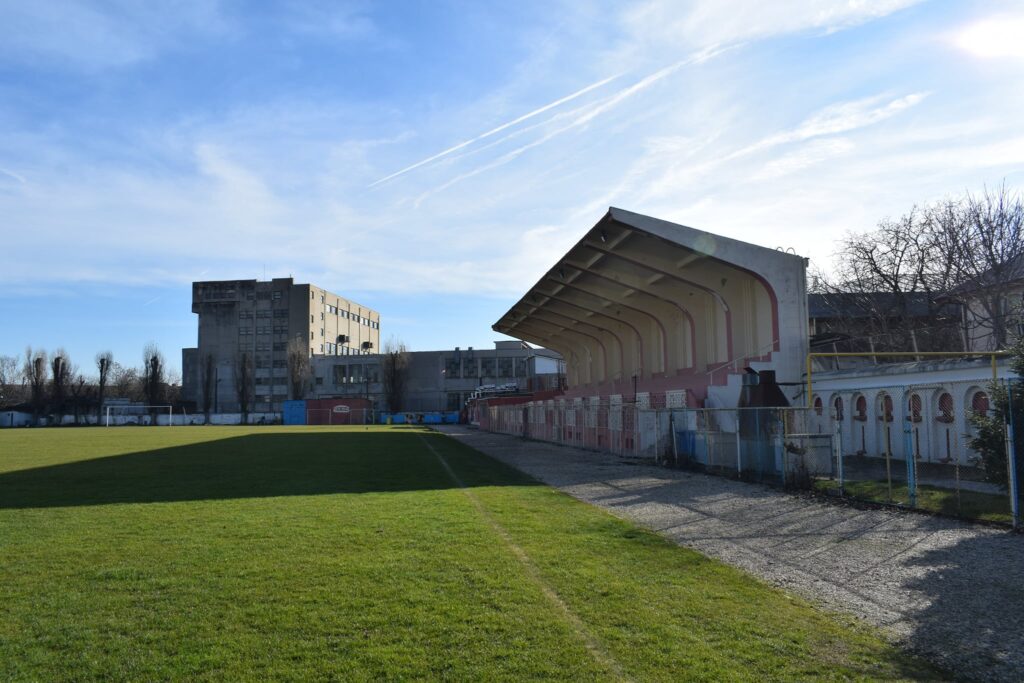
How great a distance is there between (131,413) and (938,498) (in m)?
110

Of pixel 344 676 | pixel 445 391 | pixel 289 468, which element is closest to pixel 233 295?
pixel 445 391

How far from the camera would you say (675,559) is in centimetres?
839

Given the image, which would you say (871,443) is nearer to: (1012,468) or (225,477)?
(1012,468)

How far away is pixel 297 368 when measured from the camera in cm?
10712

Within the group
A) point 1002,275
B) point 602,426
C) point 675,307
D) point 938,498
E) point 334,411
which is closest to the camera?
point 938,498

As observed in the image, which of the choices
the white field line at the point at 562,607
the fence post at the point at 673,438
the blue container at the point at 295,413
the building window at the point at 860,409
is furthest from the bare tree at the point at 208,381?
the white field line at the point at 562,607

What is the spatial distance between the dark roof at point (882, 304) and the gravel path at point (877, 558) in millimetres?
25907

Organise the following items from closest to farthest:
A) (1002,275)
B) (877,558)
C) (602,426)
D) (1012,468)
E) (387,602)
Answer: (387,602) < (877,558) < (1012,468) < (602,426) < (1002,275)

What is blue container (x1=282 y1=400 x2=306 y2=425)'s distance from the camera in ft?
283

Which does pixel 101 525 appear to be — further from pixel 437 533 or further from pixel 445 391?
pixel 445 391

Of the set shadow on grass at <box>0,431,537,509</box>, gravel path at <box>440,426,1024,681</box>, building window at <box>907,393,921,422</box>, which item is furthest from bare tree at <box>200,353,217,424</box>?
gravel path at <box>440,426,1024,681</box>

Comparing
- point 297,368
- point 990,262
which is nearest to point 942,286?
point 990,262

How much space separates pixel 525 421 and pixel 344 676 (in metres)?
40.8

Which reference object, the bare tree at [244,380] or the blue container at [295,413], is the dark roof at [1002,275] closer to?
the blue container at [295,413]
